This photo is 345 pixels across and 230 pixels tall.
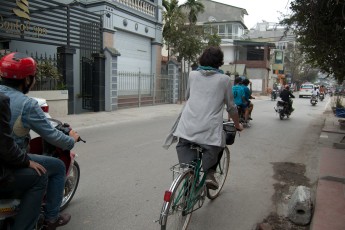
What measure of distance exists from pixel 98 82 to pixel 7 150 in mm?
12889

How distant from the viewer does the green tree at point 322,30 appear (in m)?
7.96

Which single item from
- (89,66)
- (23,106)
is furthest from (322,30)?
(89,66)

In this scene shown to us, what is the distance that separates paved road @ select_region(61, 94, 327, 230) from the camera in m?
3.83

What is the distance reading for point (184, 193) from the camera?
3191 mm

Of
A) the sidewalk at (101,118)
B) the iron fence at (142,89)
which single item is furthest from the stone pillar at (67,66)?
the iron fence at (142,89)

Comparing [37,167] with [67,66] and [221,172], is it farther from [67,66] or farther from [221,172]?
[67,66]

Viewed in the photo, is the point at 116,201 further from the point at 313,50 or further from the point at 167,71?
the point at 167,71

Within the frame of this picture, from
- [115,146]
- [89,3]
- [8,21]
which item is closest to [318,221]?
[115,146]

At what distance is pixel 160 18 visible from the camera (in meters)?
21.4

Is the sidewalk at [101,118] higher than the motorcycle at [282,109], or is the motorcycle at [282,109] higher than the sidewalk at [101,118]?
the motorcycle at [282,109]

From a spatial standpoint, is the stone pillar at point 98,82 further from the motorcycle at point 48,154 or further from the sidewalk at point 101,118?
the motorcycle at point 48,154

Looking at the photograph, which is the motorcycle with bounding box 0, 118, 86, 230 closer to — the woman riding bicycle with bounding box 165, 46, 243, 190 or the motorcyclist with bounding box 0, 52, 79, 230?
the motorcyclist with bounding box 0, 52, 79, 230

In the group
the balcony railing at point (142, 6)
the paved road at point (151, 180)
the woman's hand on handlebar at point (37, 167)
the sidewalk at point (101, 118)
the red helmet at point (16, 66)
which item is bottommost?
the paved road at point (151, 180)

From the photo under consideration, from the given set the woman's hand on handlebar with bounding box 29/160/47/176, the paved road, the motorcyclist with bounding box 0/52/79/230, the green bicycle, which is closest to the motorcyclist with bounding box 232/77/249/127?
the paved road
